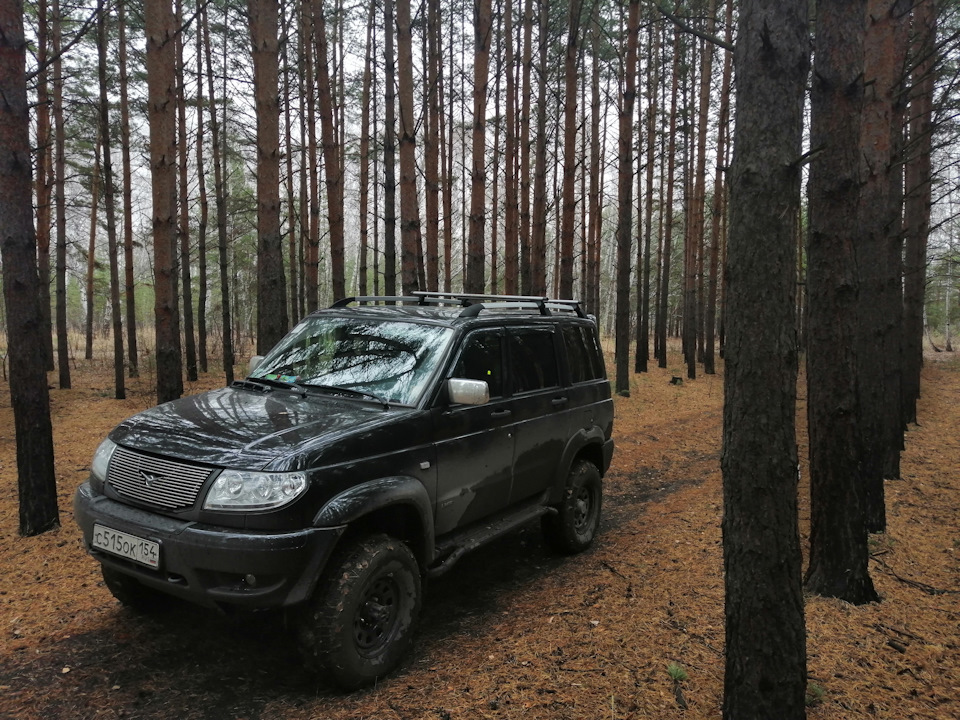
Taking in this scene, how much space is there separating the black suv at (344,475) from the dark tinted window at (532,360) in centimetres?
2

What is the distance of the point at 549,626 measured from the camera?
408cm

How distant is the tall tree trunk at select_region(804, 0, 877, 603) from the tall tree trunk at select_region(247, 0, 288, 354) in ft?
21.0

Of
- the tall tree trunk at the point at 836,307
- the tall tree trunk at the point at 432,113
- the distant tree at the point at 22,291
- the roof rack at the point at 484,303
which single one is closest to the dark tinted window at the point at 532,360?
the roof rack at the point at 484,303

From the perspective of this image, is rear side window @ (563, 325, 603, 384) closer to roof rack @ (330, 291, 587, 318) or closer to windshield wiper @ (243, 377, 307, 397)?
roof rack @ (330, 291, 587, 318)

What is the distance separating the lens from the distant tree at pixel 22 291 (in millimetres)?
5398

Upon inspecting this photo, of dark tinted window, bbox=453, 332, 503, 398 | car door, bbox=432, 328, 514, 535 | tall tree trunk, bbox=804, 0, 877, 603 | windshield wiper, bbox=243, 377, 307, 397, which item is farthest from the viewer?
tall tree trunk, bbox=804, 0, 877, 603

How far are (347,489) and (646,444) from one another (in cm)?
823

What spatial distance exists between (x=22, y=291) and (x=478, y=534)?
4.66 meters

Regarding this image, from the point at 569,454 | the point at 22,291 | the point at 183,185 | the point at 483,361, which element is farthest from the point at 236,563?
the point at 183,185

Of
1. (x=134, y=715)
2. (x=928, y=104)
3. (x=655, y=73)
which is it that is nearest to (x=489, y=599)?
(x=134, y=715)

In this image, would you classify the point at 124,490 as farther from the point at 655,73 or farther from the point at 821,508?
the point at 655,73

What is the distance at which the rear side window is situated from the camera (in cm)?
568

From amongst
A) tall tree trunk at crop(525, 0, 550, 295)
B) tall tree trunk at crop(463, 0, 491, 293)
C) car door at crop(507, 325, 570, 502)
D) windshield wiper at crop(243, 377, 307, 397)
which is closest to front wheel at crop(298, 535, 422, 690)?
windshield wiper at crop(243, 377, 307, 397)

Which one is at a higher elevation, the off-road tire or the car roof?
the car roof
